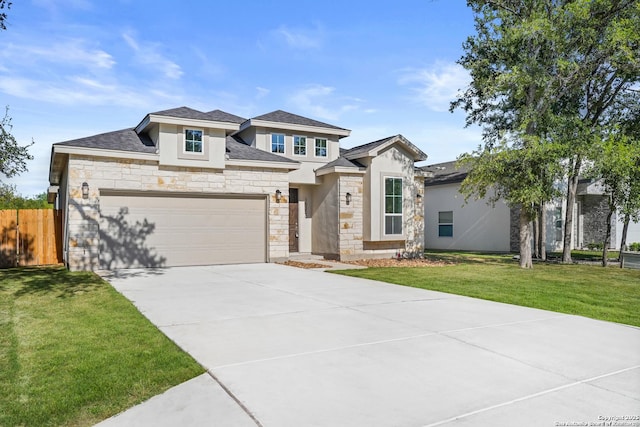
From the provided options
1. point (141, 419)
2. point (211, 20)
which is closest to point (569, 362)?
point (141, 419)

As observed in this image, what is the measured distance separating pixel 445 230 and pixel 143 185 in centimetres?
1682

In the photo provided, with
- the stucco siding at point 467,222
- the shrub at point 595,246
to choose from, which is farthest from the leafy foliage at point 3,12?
the shrub at point 595,246

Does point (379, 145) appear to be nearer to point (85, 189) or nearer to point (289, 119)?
point (289, 119)

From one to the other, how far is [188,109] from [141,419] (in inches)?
498

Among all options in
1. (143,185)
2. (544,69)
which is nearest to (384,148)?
(544,69)

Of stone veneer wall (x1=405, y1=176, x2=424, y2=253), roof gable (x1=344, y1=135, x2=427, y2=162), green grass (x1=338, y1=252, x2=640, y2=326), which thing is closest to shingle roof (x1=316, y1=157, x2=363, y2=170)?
roof gable (x1=344, y1=135, x2=427, y2=162)

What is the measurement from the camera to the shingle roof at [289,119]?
1736cm

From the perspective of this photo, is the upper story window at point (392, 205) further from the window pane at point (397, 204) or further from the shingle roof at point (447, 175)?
the shingle roof at point (447, 175)

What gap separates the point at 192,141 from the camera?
14.1 meters

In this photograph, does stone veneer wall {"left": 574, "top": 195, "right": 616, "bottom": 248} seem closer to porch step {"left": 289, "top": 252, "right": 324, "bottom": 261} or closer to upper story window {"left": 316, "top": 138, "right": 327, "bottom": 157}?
upper story window {"left": 316, "top": 138, "right": 327, "bottom": 157}

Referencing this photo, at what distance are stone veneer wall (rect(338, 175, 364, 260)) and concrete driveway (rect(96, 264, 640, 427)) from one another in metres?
8.51

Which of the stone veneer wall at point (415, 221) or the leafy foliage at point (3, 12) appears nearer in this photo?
the leafy foliage at point (3, 12)

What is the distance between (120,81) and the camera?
1495 centimetres

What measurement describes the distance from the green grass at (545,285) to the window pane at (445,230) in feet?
29.1
